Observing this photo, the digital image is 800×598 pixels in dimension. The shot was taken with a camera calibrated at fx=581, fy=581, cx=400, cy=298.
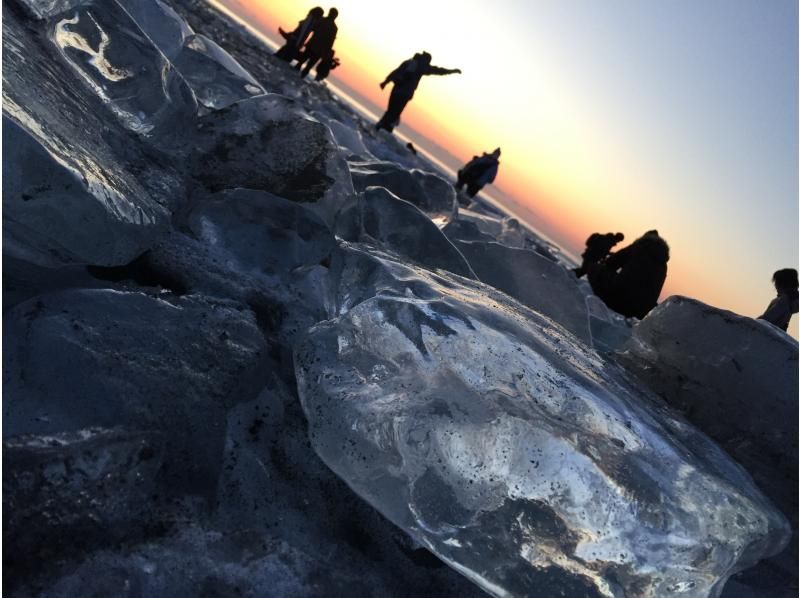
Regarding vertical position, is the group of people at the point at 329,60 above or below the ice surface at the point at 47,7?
above

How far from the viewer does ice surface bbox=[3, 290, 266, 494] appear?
3.24 ft

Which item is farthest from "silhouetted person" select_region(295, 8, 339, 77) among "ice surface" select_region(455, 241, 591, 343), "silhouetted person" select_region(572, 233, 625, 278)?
"ice surface" select_region(455, 241, 591, 343)

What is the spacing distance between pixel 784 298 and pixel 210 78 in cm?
700

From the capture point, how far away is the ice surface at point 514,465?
1.07m

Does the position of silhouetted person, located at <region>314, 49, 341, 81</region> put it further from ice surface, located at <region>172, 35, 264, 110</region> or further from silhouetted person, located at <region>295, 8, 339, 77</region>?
ice surface, located at <region>172, 35, 264, 110</region>

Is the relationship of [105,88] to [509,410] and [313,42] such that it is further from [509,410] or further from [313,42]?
[313,42]

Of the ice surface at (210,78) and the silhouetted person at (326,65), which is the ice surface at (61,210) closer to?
the ice surface at (210,78)

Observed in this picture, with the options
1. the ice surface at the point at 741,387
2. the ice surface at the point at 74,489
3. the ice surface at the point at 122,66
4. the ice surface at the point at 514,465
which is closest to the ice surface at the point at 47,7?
the ice surface at the point at 122,66

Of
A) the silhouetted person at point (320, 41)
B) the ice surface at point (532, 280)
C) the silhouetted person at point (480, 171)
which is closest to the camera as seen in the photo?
the ice surface at point (532, 280)

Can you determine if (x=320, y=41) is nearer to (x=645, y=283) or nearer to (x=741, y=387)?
(x=645, y=283)

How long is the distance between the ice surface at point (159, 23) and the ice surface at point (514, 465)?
7.42ft

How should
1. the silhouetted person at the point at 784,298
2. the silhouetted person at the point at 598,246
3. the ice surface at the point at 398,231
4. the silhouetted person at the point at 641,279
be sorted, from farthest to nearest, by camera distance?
the silhouetted person at the point at 598,246, the silhouetted person at the point at 784,298, the silhouetted person at the point at 641,279, the ice surface at the point at 398,231

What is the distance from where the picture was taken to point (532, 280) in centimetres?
248

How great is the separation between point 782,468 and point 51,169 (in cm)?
222
